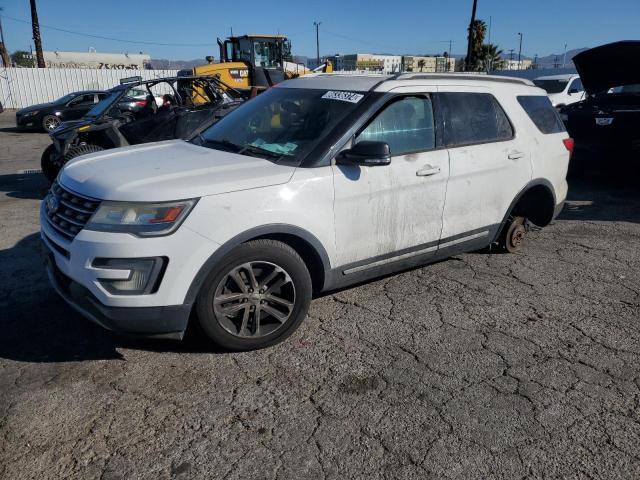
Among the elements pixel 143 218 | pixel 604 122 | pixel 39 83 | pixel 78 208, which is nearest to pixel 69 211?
pixel 78 208

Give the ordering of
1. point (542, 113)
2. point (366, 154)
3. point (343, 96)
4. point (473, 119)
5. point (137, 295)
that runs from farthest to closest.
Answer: point (542, 113), point (473, 119), point (343, 96), point (366, 154), point (137, 295)

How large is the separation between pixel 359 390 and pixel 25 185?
26.0 feet

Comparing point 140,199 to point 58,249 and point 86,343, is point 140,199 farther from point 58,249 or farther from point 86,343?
point 86,343

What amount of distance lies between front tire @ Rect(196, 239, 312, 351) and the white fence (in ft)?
93.7

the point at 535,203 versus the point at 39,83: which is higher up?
the point at 39,83

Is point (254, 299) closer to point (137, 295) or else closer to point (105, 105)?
point (137, 295)

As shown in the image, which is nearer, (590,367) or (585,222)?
(590,367)

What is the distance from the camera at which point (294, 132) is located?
12.4ft

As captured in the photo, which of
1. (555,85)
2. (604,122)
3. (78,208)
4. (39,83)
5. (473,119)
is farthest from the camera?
(39,83)

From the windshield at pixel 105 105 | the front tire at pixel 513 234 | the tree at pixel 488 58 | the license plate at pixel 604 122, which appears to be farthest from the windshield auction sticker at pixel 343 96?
the tree at pixel 488 58

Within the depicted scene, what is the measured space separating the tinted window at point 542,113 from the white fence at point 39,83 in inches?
1104

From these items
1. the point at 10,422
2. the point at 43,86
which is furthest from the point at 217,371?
the point at 43,86

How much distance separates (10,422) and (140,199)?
1.33 metres

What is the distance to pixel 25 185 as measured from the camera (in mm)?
8789
